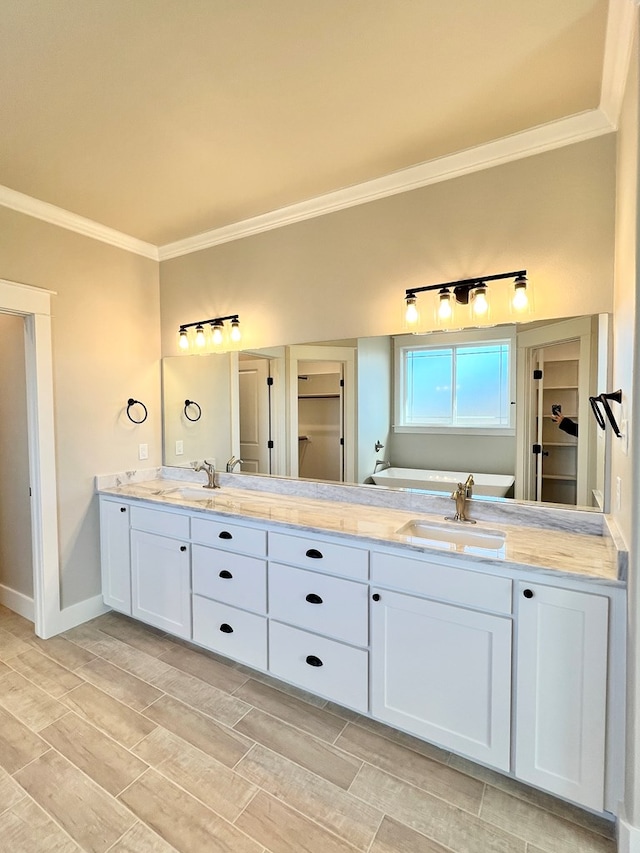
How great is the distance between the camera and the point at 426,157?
2135 mm

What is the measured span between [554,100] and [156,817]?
10.4ft

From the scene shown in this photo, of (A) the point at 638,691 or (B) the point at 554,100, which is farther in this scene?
(B) the point at 554,100

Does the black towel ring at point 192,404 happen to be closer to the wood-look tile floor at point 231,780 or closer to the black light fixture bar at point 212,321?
the black light fixture bar at point 212,321

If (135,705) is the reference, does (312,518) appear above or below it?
above

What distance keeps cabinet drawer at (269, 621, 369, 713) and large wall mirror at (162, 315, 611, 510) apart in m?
0.89

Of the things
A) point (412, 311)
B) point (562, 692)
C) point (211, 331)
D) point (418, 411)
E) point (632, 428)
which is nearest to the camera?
point (632, 428)

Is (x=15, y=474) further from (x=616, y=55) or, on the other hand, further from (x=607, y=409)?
(x=616, y=55)

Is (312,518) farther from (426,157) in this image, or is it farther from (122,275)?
(122,275)

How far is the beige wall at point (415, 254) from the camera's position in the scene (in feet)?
6.13

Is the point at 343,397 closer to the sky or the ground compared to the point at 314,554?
closer to the sky

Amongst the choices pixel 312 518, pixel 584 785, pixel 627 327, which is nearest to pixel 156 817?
pixel 312 518

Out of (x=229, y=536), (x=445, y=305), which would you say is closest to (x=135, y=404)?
(x=229, y=536)

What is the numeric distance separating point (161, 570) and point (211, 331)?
1664mm

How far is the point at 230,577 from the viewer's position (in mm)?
2295
